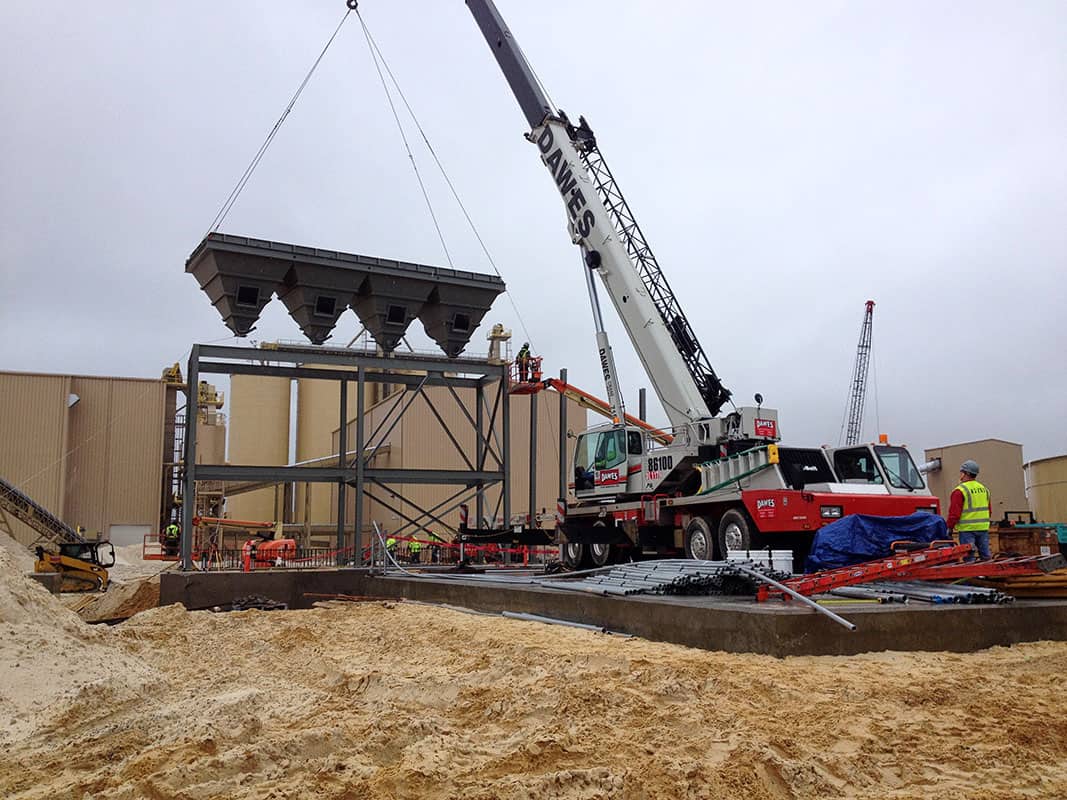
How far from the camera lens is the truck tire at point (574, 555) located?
61.1ft

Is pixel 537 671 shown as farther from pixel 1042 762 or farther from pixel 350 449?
pixel 350 449

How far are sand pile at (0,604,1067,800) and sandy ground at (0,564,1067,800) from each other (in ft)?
0.06

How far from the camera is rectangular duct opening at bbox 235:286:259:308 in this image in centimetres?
2064

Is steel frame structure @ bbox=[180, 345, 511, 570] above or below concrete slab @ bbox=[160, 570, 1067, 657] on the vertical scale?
above

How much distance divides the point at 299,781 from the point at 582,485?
46.6ft

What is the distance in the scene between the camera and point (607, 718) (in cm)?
641

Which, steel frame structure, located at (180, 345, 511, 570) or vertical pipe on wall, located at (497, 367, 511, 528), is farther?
vertical pipe on wall, located at (497, 367, 511, 528)

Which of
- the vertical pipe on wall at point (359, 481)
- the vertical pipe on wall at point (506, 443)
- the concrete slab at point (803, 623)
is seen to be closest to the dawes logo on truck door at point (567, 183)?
the vertical pipe on wall at point (506, 443)

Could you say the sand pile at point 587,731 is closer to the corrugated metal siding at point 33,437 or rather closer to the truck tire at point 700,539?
the truck tire at point 700,539

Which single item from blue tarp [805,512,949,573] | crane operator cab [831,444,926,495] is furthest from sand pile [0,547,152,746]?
crane operator cab [831,444,926,495]

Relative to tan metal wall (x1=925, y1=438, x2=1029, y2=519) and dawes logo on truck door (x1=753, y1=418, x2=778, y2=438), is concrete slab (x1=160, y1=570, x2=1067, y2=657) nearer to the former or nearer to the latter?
dawes logo on truck door (x1=753, y1=418, x2=778, y2=438)

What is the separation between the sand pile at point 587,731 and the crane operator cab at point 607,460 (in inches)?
352

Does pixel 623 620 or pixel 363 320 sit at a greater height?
pixel 363 320

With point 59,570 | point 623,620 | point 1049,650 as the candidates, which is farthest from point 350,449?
point 1049,650
